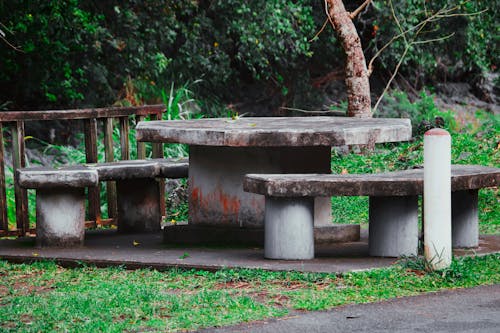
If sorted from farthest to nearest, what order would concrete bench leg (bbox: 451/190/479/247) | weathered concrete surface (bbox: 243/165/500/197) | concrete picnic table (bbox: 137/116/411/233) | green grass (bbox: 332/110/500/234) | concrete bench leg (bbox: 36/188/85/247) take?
green grass (bbox: 332/110/500/234) < concrete bench leg (bbox: 36/188/85/247) < concrete picnic table (bbox: 137/116/411/233) < concrete bench leg (bbox: 451/190/479/247) < weathered concrete surface (bbox: 243/165/500/197)

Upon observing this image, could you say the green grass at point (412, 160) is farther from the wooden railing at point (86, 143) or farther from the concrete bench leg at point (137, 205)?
the wooden railing at point (86, 143)

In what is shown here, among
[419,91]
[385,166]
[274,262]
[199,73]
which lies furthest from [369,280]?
[419,91]

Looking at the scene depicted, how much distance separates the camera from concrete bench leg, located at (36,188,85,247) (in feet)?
31.3

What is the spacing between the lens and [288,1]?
55.0ft

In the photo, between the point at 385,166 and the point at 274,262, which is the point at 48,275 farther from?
the point at 385,166

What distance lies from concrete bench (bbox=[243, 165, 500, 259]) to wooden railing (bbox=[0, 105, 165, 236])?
294cm

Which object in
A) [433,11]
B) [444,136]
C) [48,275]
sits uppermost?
[433,11]

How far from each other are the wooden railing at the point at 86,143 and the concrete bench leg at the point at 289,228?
315 cm

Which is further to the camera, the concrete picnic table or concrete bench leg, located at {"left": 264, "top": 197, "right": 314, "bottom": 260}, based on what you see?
the concrete picnic table

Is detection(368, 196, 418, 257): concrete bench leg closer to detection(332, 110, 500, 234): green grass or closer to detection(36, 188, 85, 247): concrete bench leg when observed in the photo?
detection(36, 188, 85, 247): concrete bench leg

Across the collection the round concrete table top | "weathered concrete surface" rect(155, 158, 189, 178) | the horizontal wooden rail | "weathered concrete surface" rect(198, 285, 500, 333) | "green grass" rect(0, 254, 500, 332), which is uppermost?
the horizontal wooden rail

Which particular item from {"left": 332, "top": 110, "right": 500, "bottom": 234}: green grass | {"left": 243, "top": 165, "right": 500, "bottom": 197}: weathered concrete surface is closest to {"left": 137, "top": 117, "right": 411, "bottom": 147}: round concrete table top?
{"left": 243, "top": 165, "right": 500, "bottom": 197}: weathered concrete surface

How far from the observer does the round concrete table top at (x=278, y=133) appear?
8.58 meters

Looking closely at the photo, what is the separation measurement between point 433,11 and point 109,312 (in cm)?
1198
